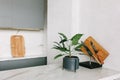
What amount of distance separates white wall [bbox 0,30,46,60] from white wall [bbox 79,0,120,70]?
1.04m

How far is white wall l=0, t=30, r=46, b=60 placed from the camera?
2.32 m

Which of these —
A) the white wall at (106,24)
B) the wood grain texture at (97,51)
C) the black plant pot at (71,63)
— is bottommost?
the black plant pot at (71,63)

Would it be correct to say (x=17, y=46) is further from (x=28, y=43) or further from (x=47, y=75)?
(x=47, y=75)

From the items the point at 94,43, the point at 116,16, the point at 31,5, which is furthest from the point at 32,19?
the point at 116,16

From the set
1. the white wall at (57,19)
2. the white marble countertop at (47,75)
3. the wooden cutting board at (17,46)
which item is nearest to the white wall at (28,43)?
the wooden cutting board at (17,46)

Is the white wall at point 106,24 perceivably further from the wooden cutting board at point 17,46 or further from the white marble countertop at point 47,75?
the wooden cutting board at point 17,46

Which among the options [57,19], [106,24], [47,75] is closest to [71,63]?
[47,75]

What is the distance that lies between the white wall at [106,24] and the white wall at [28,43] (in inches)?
41.0

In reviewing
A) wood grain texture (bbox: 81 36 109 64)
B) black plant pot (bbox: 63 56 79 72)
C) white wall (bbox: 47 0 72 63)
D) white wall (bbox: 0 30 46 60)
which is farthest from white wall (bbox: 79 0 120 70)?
white wall (bbox: 0 30 46 60)

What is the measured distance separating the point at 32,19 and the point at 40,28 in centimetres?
22

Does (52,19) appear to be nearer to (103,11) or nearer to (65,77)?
(103,11)

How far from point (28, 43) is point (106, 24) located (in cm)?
140

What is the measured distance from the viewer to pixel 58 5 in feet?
7.15

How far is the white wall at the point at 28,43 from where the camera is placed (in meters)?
2.32
